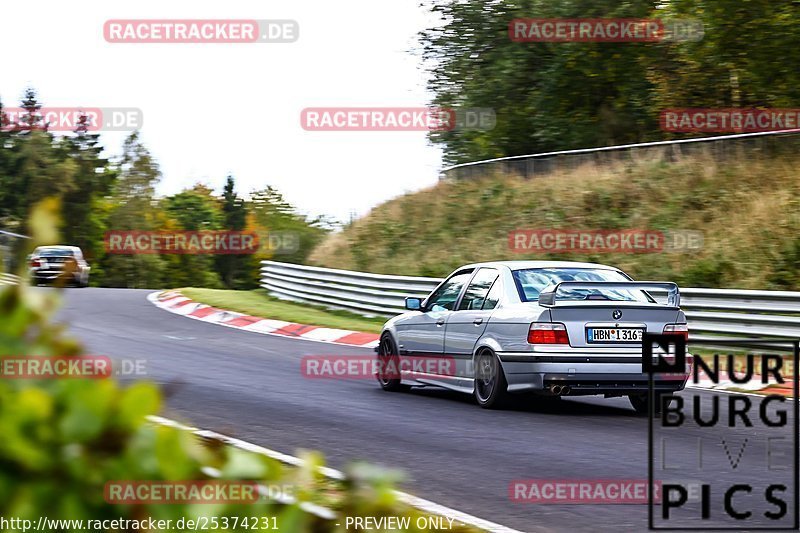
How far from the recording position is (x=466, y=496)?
6.64 meters

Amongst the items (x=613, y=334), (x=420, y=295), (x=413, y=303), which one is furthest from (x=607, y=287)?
(x=420, y=295)

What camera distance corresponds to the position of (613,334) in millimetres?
10211

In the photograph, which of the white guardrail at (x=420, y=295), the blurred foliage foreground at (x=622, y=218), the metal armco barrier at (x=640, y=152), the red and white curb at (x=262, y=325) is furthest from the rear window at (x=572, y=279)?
the metal armco barrier at (x=640, y=152)

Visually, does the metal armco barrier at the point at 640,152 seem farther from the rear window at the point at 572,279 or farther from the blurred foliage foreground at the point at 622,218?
the rear window at the point at 572,279

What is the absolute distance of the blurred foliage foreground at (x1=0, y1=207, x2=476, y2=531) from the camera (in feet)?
5.80

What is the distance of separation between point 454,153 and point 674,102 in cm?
1419

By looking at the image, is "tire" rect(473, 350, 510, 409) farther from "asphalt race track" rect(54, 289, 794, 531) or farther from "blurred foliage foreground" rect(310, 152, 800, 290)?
"blurred foliage foreground" rect(310, 152, 800, 290)

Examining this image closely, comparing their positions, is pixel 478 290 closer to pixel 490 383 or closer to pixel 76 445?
pixel 490 383

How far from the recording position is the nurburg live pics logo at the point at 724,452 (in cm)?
614

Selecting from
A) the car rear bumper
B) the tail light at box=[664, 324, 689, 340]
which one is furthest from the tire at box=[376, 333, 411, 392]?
the tail light at box=[664, 324, 689, 340]

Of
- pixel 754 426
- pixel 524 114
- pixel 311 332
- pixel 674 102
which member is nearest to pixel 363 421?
pixel 754 426

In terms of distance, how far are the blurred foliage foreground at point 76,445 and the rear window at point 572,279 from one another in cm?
859

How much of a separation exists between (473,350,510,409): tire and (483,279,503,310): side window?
0.51 meters

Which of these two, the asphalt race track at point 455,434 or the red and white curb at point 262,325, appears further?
the red and white curb at point 262,325
